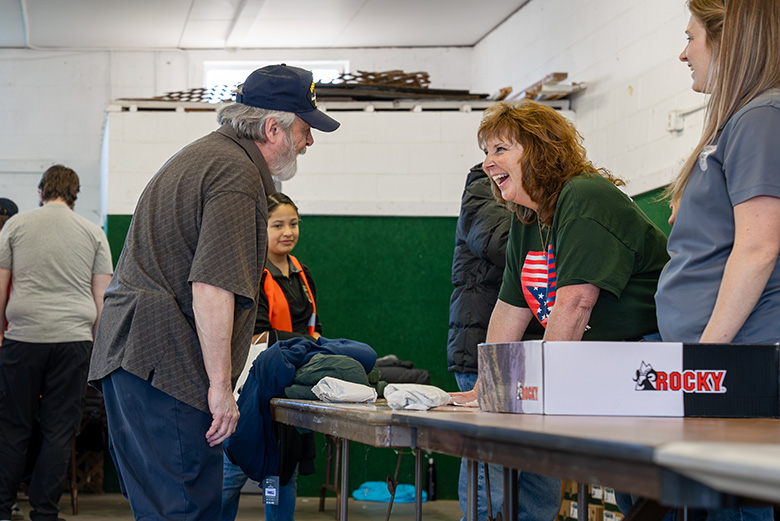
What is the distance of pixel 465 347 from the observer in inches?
128

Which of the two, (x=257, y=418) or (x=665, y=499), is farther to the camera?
(x=257, y=418)

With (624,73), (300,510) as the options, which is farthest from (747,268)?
(300,510)

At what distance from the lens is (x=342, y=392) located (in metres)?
2.19

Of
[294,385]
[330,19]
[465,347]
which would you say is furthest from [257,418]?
[330,19]

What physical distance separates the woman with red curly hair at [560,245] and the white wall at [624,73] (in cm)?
195

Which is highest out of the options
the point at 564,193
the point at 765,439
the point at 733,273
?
the point at 564,193

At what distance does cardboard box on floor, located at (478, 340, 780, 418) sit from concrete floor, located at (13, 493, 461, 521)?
367 centimetres

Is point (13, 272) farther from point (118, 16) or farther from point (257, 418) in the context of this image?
point (118, 16)

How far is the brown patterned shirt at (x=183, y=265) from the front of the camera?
1931 mm

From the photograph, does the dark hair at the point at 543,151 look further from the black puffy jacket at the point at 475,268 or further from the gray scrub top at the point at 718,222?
the black puffy jacket at the point at 475,268

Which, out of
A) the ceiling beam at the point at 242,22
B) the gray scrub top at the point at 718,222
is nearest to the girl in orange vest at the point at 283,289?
the gray scrub top at the point at 718,222

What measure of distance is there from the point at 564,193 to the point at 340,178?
3.65 metres

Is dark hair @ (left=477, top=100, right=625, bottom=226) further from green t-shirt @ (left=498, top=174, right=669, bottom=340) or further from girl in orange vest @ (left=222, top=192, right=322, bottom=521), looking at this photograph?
girl in orange vest @ (left=222, top=192, right=322, bottom=521)

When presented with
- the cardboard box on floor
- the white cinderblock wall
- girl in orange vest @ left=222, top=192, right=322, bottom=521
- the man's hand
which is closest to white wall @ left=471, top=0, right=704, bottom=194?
the white cinderblock wall
